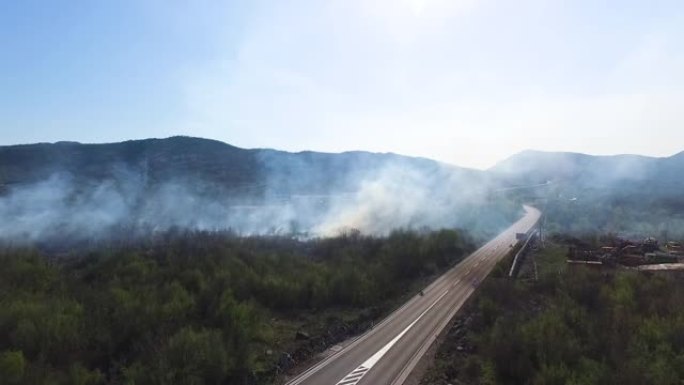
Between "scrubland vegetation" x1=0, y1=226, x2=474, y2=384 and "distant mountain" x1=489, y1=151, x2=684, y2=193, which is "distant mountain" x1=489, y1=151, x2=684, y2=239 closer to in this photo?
"distant mountain" x1=489, y1=151, x2=684, y2=193

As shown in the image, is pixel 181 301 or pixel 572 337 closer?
pixel 572 337

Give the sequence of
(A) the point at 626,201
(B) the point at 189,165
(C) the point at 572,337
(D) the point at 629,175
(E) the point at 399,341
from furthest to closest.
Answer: (D) the point at 629,175, (B) the point at 189,165, (A) the point at 626,201, (E) the point at 399,341, (C) the point at 572,337

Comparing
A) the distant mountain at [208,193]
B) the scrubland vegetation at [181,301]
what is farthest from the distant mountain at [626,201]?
the scrubland vegetation at [181,301]

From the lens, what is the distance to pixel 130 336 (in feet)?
72.0

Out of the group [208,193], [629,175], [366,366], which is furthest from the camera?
[629,175]

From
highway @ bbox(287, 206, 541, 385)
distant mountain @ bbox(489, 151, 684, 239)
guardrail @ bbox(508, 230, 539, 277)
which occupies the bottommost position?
highway @ bbox(287, 206, 541, 385)

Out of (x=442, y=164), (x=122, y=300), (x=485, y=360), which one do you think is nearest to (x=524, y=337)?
(x=485, y=360)

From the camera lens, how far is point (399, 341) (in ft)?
82.8

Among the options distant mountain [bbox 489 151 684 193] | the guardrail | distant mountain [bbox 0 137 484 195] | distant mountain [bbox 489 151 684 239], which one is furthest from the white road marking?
distant mountain [bbox 489 151 684 193]

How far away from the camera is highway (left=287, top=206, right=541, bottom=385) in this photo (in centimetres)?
2031

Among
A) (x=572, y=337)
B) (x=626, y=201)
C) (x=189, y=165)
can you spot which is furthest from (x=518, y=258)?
(x=189, y=165)

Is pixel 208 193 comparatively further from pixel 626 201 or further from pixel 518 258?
pixel 626 201

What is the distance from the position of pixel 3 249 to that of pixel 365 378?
3116 cm

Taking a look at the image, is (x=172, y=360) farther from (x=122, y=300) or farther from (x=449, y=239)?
→ (x=449, y=239)
